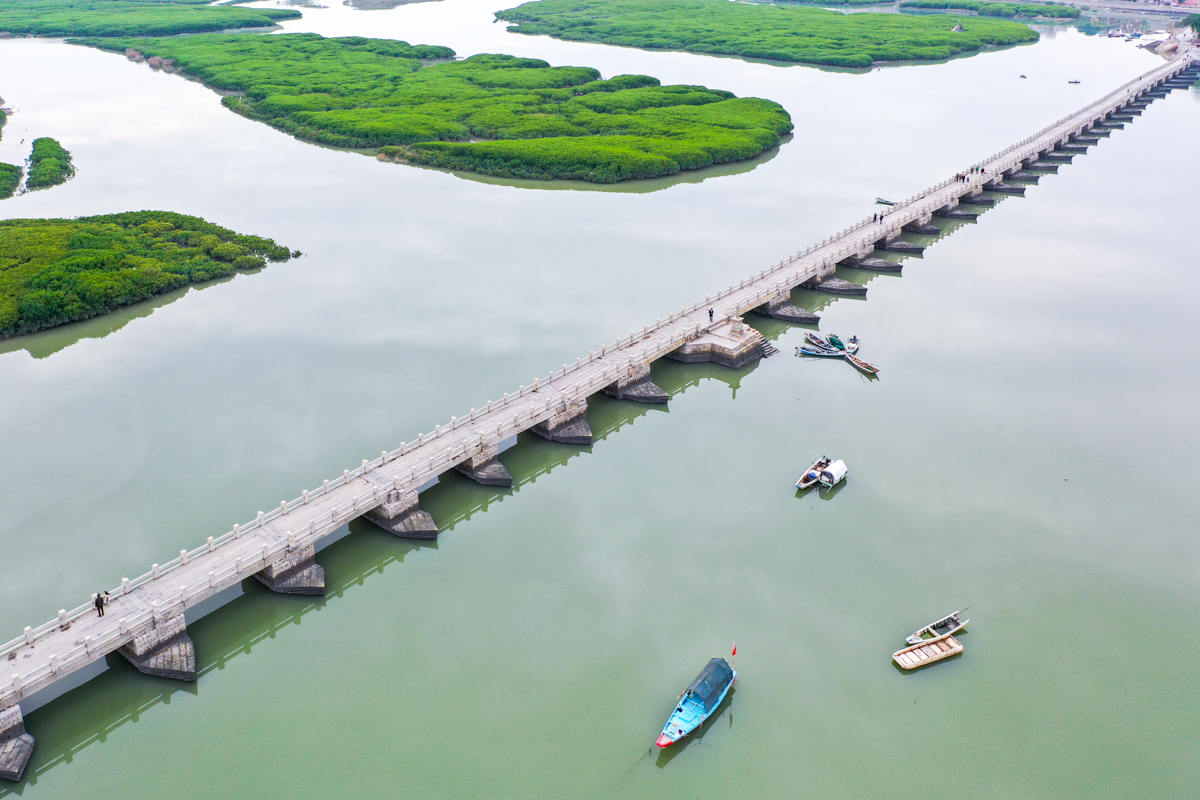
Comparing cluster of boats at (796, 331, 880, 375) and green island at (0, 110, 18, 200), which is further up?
green island at (0, 110, 18, 200)

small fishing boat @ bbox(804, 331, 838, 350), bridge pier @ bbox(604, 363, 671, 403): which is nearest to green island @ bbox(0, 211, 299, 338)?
bridge pier @ bbox(604, 363, 671, 403)

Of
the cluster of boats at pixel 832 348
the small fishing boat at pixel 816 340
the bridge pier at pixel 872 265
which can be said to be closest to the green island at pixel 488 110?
the bridge pier at pixel 872 265

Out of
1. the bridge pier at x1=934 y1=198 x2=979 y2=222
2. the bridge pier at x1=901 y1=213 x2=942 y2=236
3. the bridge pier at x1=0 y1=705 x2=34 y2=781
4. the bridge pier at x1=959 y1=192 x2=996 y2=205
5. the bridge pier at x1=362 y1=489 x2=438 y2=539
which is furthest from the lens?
the bridge pier at x1=959 y1=192 x2=996 y2=205

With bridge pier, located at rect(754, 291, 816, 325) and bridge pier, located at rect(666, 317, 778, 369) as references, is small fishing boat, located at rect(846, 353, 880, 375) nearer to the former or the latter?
bridge pier, located at rect(666, 317, 778, 369)

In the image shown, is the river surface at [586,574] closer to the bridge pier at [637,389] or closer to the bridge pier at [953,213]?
the bridge pier at [637,389]

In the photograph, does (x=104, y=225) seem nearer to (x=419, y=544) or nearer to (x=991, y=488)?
(x=419, y=544)

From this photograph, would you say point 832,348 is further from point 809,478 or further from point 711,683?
point 711,683
